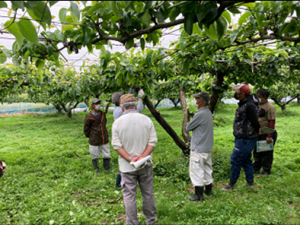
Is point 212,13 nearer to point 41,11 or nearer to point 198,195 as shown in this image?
point 41,11

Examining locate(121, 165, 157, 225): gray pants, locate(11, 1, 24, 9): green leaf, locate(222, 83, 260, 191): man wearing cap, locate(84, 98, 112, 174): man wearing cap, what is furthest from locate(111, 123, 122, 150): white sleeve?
locate(84, 98, 112, 174): man wearing cap

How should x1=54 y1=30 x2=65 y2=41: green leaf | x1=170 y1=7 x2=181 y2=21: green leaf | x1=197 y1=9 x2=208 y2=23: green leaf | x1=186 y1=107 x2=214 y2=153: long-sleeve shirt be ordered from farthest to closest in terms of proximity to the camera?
x1=186 y1=107 x2=214 y2=153: long-sleeve shirt, x1=54 y1=30 x2=65 y2=41: green leaf, x1=170 y1=7 x2=181 y2=21: green leaf, x1=197 y1=9 x2=208 y2=23: green leaf

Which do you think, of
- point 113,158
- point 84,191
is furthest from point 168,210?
point 113,158

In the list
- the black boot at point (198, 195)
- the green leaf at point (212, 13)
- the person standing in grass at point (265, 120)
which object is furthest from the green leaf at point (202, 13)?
the person standing in grass at point (265, 120)

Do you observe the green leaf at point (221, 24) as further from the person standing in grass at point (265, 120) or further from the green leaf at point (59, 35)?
the person standing in grass at point (265, 120)

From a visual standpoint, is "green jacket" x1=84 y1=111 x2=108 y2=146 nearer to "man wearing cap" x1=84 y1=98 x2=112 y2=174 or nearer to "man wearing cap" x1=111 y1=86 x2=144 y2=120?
"man wearing cap" x1=84 y1=98 x2=112 y2=174

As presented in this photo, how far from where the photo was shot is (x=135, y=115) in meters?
2.60

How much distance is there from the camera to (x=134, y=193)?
251cm

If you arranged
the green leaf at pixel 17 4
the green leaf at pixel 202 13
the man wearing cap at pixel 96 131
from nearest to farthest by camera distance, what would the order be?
the green leaf at pixel 17 4 → the green leaf at pixel 202 13 → the man wearing cap at pixel 96 131

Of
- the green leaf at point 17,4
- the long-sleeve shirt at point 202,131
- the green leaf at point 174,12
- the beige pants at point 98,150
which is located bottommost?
the beige pants at point 98,150

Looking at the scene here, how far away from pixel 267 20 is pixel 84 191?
3.79m

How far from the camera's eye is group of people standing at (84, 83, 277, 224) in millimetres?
2527

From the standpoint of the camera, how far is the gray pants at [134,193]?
8.09ft

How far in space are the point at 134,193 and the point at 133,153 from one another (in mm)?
478
